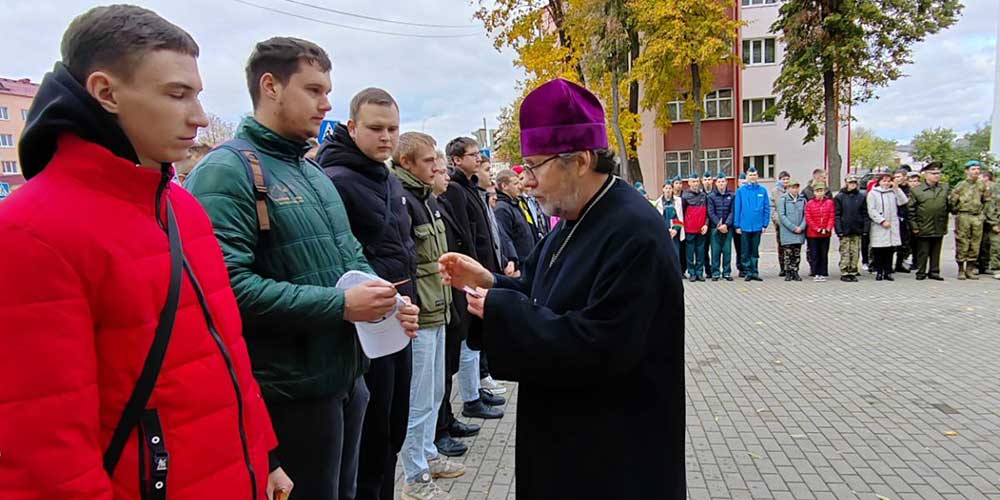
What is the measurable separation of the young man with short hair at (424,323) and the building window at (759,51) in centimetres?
3601

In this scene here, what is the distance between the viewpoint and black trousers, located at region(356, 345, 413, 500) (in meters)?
2.87

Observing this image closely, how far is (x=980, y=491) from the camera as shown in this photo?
3.52 m

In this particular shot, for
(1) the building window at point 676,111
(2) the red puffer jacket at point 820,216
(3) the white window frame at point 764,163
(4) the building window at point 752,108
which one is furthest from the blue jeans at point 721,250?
(4) the building window at point 752,108

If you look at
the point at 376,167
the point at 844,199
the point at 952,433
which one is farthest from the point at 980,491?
the point at 844,199

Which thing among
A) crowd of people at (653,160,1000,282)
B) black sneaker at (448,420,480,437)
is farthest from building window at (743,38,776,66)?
black sneaker at (448,420,480,437)

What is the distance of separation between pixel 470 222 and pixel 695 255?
860 centimetres

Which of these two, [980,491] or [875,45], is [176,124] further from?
[875,45]

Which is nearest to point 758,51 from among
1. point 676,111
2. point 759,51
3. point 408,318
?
point 759,51

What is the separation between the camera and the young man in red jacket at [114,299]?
1.09 metres

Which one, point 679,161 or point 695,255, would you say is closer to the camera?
point 695,255

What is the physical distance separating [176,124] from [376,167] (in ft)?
5.27

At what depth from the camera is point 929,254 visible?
11273 mm

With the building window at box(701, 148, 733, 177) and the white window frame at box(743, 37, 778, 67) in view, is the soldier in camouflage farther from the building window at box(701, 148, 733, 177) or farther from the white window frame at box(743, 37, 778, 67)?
the white window frame at box(743, 37, 778, 67)

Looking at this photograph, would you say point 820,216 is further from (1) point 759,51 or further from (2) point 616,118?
(1) point 759,51
